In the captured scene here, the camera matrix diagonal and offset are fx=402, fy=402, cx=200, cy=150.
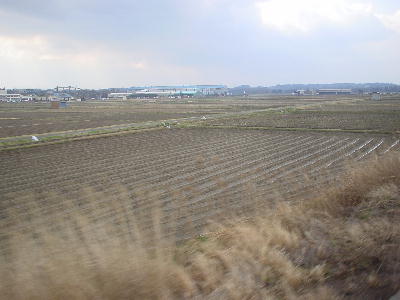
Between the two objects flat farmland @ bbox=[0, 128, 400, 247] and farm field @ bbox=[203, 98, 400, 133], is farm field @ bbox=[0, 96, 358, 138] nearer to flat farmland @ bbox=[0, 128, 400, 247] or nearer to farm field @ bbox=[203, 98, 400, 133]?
farm field @ bbox=[203, 98, 400, 133]

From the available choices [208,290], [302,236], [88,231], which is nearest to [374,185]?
[302,236]

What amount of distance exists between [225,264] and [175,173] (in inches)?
472

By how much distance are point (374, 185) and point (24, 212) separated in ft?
27.4

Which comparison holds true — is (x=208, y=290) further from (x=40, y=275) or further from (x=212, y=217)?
(x=212, y=217)

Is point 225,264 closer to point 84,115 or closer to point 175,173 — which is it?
point 175,173

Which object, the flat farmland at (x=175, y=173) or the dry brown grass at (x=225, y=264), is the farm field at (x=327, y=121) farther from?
the dry brown grass at (x=225, y=264)

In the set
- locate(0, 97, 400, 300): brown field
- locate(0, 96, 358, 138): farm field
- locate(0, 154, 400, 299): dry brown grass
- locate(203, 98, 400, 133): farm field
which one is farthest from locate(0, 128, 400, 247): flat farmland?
locate(0, 96, 358, 138): farm field

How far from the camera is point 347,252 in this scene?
4.12 m

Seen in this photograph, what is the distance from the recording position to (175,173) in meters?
15.8

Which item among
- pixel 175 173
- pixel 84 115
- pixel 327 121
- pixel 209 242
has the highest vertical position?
pixel 84 115

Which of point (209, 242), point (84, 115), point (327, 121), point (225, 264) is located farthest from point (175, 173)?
point (84, 115)

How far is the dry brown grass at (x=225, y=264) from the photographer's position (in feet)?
10.7

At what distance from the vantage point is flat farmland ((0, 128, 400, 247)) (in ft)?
32.0

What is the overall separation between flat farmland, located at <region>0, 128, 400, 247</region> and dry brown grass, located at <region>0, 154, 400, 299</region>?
4.23 feet
